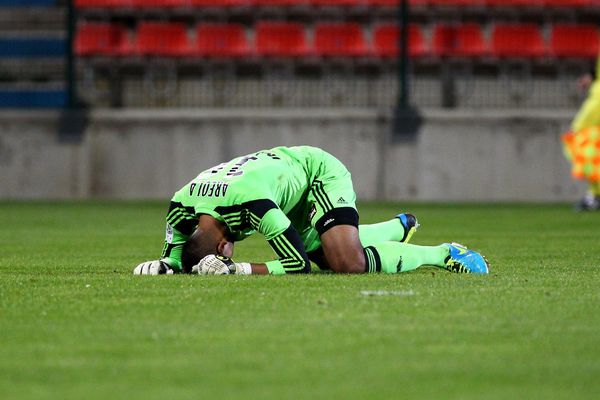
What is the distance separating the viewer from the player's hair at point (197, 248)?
326 inches

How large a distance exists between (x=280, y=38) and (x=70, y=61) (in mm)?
4797

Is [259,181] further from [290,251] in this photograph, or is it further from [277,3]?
[277,3]

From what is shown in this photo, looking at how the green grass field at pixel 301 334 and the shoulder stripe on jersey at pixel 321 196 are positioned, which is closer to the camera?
the green grass field at pixel 301 334

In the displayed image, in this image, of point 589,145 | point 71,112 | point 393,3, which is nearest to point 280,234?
point 589,145

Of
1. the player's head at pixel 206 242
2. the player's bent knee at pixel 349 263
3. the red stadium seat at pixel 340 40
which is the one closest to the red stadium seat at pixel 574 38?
the red stadium seat at pixel 340 40

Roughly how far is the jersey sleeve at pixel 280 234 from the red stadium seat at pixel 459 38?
18.0 m

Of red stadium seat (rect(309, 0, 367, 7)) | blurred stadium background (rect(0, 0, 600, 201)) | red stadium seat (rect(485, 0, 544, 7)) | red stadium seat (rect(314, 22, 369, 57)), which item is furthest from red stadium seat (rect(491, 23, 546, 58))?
red stadium seat (rect(309, 0, 367, 7))

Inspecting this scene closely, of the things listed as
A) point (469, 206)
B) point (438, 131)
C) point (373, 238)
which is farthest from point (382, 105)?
point (373, 238)

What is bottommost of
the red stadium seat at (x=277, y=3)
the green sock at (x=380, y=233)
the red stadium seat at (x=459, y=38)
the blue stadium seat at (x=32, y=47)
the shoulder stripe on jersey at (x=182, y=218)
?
the green sock at (x=380, y=233)

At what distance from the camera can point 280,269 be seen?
847cm

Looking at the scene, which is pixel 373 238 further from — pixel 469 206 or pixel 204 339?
pixel 469 206

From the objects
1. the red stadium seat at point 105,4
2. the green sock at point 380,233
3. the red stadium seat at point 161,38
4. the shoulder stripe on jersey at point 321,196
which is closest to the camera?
the shoulder stripe on jersey at point 321,196

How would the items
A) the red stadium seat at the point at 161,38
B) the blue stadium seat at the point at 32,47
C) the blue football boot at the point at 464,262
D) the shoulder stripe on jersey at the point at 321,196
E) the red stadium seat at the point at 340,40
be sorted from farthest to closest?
the red stadium seat at the point at 161,38 < the red stadium seat at the point at 340,40 < the blue stadium seat at the point at 32,47 < the blue football boot at the point at 464,262 < the shoulder stripe on jersey at the point at 321,196

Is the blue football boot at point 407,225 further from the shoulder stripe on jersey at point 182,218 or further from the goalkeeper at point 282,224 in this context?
the shoulder stripe on jersey at point 182,218
